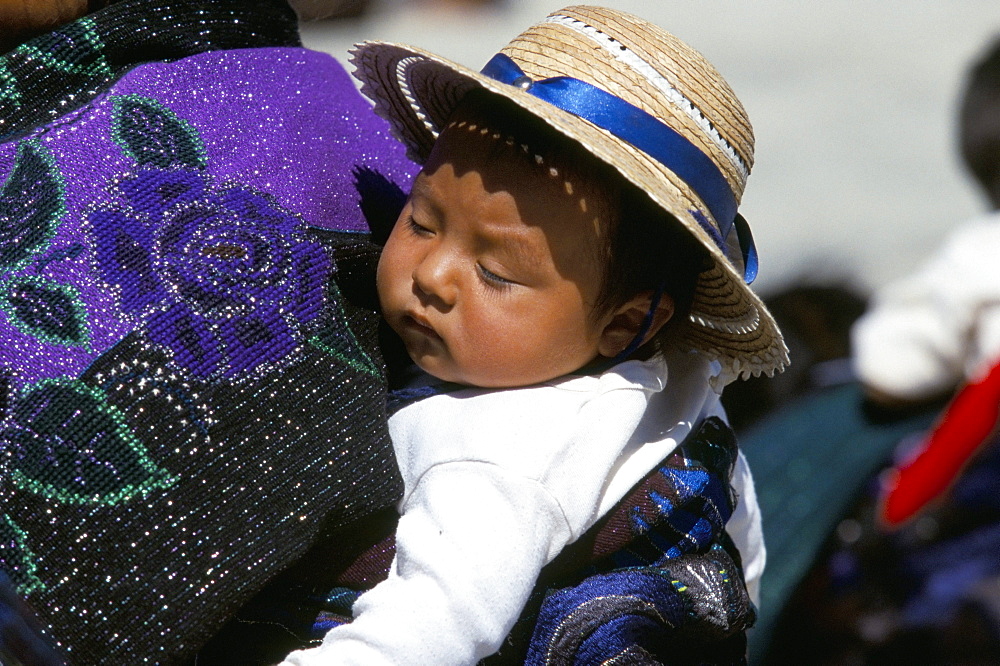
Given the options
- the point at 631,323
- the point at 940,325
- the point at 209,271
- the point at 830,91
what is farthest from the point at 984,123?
the point at 830,91

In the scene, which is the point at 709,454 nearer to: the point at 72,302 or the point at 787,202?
the point at 72,302

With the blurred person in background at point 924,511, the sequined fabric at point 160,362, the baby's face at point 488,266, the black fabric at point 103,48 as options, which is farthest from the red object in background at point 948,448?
the black fabric at point 103,48

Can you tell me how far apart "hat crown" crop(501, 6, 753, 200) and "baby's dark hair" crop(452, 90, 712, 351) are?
0.08 metres

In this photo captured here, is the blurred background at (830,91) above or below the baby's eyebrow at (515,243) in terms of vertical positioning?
below

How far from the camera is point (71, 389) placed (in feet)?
3.96

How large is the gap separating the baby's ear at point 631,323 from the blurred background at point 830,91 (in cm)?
252

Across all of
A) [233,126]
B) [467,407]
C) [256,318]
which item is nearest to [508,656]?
[467,407]

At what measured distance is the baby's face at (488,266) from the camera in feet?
4.66

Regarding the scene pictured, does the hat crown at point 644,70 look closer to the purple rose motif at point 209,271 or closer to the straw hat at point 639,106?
the straw hat at point 639,106

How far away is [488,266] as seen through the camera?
4.72 ft

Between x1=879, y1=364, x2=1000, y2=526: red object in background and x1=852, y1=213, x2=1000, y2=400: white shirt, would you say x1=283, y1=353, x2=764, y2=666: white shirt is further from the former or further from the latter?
x1=852, y1=213, x2=1000, y2=400: white shirt

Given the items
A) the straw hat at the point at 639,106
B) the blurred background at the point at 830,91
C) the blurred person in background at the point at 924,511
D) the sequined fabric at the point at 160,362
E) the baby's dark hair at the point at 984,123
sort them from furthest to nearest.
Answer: the blurred background at the point at 830,91 < the baby's dark hair at the point at 984,123 < the blurred person in background at the point at 924,511 < the straw hat at the point at 639,106 < the sequined fabric at the point at 160,362

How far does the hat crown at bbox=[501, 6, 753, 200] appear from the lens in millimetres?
1446

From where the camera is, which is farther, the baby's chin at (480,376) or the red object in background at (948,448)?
the red object in background at (948,448)
